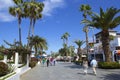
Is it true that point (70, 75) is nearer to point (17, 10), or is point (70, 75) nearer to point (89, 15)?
point (89, 15)

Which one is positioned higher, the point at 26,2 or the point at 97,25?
the point at 26,2

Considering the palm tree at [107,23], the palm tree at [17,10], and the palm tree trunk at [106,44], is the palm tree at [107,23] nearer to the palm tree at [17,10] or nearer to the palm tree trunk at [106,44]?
the palm tree trunk at [106,44]

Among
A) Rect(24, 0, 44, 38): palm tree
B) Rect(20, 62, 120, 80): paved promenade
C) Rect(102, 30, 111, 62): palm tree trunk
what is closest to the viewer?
Rect(20, 62, 120, 80): paved promenade

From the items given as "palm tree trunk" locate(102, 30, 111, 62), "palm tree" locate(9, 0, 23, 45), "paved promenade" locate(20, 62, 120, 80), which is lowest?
"paved promenade" locate(20, 62, 120, 80)

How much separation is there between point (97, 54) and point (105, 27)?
80.6ft

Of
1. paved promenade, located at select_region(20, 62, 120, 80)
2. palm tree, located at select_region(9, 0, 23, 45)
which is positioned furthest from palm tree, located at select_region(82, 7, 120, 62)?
palm tree, located at select_region(9, 0, 23, 45)

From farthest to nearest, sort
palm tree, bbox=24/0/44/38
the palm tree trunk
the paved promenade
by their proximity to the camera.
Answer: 1. palm tree, bbox=24/0/44/38
2. the palm tree trunk
3. the paved promenade

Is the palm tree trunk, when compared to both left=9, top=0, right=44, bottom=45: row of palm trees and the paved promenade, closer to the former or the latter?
the paved promenade

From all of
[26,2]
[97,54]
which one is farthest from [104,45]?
[97,54]

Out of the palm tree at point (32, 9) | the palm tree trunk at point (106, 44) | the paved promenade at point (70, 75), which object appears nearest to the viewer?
the paved promenade at point (70, 75)

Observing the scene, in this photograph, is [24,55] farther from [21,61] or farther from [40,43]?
[40,43]

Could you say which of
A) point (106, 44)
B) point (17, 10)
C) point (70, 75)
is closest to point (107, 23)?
point (106, 44)

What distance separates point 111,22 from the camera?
32.0 meters

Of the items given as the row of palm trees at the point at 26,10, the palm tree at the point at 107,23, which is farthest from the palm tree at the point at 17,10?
the palm tree at the point at 107,23
